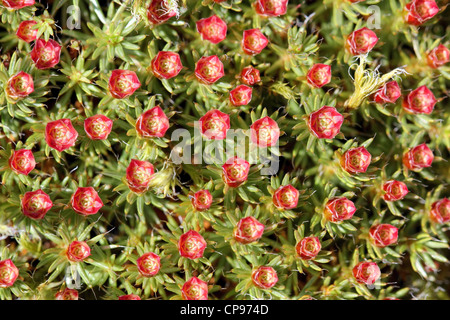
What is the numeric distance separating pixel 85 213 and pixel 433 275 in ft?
7.90

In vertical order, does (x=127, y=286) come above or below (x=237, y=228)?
below

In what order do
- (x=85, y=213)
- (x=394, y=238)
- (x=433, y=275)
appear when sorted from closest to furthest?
(x=85, y=213), (x=394, y=238), (x=433, y=275)

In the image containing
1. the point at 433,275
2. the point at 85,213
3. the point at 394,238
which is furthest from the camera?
the point at 433,275

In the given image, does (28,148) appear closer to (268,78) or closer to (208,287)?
(208,287)

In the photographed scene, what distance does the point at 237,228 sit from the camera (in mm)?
2518

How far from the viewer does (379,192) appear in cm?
275

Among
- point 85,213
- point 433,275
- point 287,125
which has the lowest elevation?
point 433,275

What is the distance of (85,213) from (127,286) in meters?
0.51

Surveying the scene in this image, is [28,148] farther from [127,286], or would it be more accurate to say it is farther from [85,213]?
[127,286]

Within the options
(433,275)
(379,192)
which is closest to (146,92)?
(379,192)

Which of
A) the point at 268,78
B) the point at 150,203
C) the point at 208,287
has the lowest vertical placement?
the point at 208,287

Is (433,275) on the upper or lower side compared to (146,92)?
lower

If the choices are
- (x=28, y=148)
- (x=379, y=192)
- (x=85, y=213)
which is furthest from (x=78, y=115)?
(x=379, y=192)

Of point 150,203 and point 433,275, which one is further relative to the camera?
point 433,275
